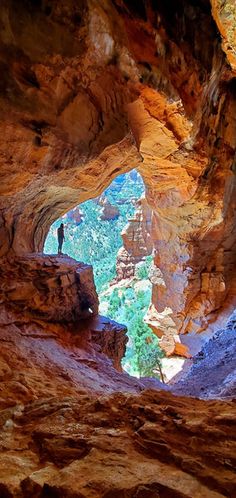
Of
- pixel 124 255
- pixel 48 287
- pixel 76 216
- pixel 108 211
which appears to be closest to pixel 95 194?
pixel 48 287

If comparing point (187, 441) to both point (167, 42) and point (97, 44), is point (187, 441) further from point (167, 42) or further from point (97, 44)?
point (167, 42)

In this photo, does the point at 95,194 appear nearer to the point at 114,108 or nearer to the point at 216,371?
the point at 114,108

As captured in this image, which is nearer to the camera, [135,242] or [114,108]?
[114,108]

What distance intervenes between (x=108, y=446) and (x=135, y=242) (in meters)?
28.4

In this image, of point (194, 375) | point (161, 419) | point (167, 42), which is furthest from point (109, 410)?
point (167, 42)

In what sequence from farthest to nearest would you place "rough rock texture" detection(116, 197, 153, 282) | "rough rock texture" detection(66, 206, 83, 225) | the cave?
"rough rock texture" detection(66, 206, 83, 225) → "rough rock texture" detection(116, 197, 153, 282) → the cave

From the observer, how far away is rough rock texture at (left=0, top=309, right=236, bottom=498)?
177 cm

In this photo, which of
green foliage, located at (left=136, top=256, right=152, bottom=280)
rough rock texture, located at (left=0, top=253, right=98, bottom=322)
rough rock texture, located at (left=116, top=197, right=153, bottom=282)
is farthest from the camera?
green foliage, located at (left=136, top=256, right=152, bottom=280)

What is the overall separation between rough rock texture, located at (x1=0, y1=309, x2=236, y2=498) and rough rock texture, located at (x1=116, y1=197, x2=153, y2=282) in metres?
25.7

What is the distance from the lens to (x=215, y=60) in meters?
7.63

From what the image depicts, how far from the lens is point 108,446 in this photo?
2.29 metres

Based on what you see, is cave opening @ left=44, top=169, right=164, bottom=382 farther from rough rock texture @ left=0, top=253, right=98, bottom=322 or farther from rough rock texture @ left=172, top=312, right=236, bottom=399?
rough rock texture @ left=0, top=253, right=98, bottom=322

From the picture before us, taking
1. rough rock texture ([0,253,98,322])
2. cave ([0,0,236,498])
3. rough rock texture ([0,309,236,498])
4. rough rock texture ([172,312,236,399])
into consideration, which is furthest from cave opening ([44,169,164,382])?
rough rock texture ([0,309,236,498])

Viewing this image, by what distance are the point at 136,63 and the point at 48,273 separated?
4.93m
